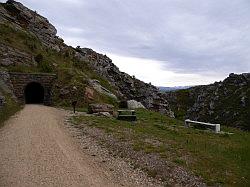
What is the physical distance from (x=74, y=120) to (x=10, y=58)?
82.9 ft

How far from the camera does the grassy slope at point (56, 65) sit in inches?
2030

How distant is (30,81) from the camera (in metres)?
51.2

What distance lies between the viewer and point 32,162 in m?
17.7

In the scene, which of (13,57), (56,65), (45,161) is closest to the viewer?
(45,161)

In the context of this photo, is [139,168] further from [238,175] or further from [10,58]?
[10,58]

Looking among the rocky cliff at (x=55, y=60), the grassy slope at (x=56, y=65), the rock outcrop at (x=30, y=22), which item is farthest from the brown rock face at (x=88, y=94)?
the rock outcrop at (x=30, y=22)

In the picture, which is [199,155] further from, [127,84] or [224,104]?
[224,104]

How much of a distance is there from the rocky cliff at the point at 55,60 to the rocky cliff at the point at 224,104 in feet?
125

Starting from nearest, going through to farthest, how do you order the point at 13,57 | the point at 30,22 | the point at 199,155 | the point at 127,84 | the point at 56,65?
1. the point at 199,155
2. the point at 13,57
3. the point at 56,65
4. the point at 30,22
5. the point at 127,84

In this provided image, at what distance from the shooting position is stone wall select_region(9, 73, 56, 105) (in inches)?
1967

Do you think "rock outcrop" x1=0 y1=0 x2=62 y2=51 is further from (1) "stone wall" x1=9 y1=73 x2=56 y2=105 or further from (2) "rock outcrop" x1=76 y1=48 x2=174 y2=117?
(1) "stone wall" x1=9 y1=73 x2=56 y2=105

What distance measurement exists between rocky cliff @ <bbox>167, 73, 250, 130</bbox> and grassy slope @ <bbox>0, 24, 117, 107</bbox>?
56.4m

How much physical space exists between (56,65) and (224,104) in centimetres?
8165

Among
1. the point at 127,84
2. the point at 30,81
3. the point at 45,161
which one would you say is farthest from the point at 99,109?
the point at 127,84
